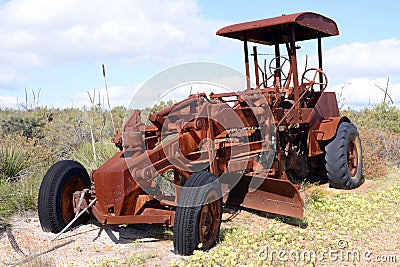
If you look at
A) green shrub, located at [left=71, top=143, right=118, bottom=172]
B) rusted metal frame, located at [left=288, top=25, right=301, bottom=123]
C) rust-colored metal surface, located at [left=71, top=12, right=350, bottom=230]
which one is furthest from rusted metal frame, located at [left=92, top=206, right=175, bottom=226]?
green shrub, located at [left=71, top=143, right=118, bottom=172]

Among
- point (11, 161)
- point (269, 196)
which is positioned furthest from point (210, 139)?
point (11, 161)

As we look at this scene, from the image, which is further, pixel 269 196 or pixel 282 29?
pixel 282 29

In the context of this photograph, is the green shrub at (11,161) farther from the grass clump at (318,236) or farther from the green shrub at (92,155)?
the grass clump at (318,236)

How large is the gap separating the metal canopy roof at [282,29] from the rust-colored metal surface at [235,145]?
0.02 m

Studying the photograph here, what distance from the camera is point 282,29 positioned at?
23.9 feet

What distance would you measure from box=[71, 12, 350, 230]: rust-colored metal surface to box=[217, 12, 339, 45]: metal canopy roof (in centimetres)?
2

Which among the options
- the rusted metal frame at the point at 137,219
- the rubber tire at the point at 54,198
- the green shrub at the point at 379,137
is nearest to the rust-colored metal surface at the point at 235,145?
the rusted metal frame at the point at 137,219

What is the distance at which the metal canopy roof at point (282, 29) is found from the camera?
6775 millimetres

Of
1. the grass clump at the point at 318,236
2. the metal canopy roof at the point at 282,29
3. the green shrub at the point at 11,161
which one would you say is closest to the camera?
the grass clump at the point at 318,236

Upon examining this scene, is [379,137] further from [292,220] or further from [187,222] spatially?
[187,222]

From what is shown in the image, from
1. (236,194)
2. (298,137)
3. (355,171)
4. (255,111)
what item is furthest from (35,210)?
(355,171)

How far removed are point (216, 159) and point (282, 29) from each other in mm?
2685

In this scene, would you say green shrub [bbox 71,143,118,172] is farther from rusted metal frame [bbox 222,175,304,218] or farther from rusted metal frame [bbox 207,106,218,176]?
rusted metal frame [bbox 207,106,218,176]

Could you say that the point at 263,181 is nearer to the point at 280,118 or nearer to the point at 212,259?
the point at 280,118
